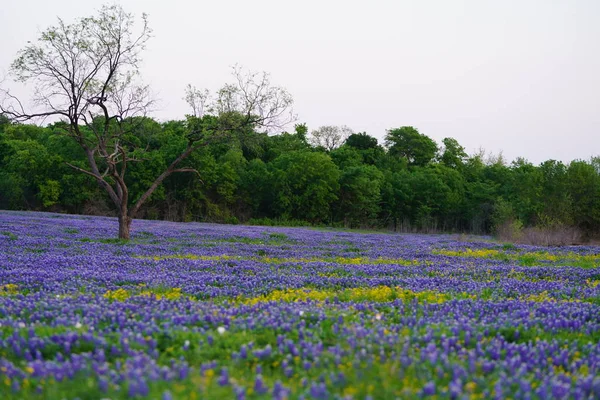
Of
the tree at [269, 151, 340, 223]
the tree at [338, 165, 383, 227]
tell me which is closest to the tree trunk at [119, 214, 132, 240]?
the tree at [269, 151, 340, 223]

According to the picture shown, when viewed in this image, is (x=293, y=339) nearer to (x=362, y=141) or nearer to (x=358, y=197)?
(x=358, y=197)

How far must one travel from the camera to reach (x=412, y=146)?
97188 millimetres

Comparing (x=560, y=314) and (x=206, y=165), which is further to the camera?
(x=206, y=165)

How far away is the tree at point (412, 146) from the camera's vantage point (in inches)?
3794

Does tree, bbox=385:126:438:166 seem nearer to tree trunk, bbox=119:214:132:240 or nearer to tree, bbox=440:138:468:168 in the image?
tree, bbox=440:138:468:168

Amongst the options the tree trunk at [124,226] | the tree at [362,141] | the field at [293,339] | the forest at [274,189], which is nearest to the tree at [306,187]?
the forest at [274,189]

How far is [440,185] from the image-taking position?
7156 centimetres

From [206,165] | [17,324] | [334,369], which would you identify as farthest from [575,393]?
[206,165]

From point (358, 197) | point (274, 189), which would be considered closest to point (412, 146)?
point (358, 197)

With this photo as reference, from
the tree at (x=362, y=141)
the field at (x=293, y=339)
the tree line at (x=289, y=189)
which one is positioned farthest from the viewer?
the tree at (x=362, y=141)

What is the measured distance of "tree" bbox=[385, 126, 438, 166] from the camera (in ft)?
316

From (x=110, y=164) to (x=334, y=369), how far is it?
2069cm

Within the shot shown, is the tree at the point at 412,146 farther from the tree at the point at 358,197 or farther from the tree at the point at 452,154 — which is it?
the tree at the point at 358,197

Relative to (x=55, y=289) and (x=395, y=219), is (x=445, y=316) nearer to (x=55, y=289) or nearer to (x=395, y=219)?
(x=55, y=289)
